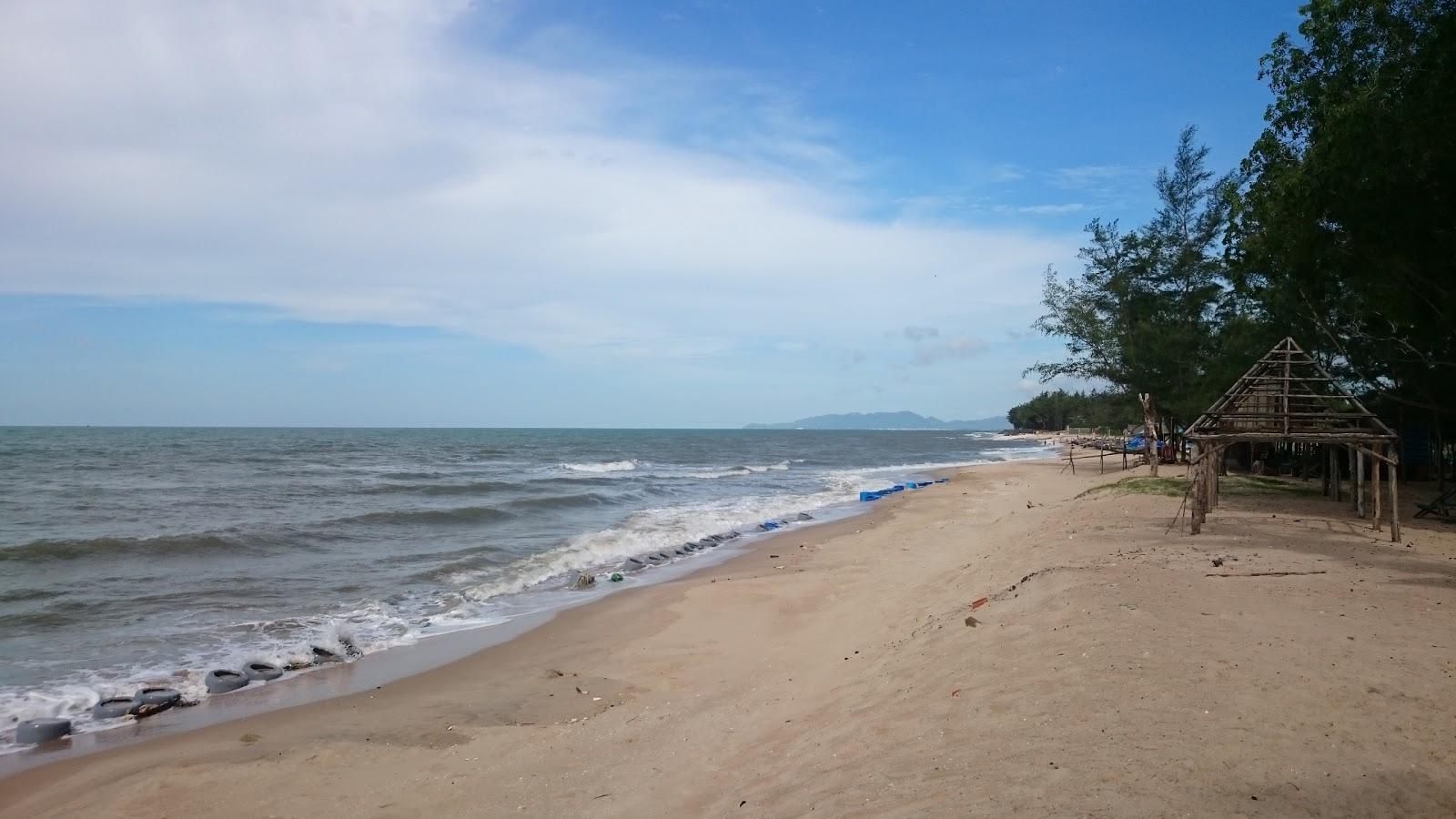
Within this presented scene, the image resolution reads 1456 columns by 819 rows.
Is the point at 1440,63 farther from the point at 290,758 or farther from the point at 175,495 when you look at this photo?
the point at 175,495

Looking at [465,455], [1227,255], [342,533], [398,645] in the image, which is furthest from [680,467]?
[398,645]

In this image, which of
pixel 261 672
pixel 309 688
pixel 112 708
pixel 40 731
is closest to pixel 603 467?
pixel 261 672

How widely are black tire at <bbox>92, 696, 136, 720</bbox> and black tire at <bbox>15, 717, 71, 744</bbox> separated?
1.20 ft

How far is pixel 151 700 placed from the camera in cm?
815

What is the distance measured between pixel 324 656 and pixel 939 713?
24.5 feet

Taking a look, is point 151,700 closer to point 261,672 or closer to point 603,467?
point 261,672

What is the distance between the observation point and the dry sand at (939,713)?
4.26m

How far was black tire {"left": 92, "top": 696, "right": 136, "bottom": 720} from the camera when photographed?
7.92 metres

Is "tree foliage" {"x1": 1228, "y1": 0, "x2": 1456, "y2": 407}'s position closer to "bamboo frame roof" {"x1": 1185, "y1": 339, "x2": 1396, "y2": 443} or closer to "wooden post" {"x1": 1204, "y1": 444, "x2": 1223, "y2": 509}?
"bamboo frame roof" {"x1": 1185, "y1": 339, "x2": 1396, "y2": 443}

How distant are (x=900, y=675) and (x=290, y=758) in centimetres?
494

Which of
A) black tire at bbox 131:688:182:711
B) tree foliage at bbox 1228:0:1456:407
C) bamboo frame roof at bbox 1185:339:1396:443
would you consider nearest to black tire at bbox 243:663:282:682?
black tire at bbox 131:688:182:711

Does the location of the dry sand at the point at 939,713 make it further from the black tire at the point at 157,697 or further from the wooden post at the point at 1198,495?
the black tire at the point at 157,697

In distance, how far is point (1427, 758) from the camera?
4340mm

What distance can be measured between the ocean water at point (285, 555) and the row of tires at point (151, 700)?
0.50 ft
